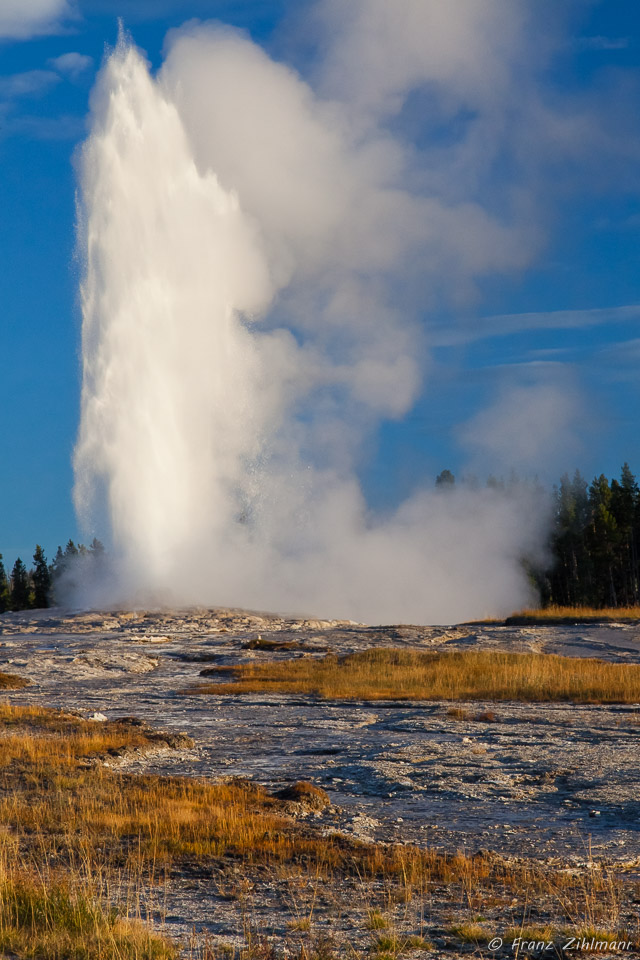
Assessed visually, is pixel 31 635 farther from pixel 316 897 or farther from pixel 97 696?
pixel 316 897

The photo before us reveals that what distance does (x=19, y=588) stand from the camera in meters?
124

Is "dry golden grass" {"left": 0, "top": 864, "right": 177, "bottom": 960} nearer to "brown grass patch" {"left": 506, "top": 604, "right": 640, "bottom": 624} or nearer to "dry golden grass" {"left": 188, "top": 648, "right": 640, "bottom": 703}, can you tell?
"dry golden grass" {"left": 188, "top": 648, "right": 640, "bottom": 703}

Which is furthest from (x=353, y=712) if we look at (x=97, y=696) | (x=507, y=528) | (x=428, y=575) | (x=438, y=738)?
(x=507, y=528)

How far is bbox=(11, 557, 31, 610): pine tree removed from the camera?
4897 inches

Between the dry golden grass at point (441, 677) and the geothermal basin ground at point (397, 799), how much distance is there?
133cm

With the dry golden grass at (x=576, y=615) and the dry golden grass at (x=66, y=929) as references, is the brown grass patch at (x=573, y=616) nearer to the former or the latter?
the dry golden grass at (x=576, y=615)

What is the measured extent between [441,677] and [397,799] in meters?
17.2

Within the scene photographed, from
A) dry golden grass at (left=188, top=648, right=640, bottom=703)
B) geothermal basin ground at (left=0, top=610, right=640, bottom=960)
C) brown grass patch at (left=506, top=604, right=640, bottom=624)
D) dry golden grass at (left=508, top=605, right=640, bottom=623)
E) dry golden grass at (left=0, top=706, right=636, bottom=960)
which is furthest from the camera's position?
dry golden grass at (left=508, top=605, right=640, bottom=623)

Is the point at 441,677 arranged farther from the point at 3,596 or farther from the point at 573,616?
the point at 3,596

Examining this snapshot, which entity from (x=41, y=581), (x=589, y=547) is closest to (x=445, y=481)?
(x=589, y=547)

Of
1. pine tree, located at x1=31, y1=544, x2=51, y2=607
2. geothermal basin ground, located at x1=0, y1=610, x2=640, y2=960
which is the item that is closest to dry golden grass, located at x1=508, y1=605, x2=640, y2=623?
geothermal basin ground, located at x1=0, y1=610, x2=640, y2=960

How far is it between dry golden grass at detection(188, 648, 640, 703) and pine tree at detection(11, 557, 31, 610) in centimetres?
9741

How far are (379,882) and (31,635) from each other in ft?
132

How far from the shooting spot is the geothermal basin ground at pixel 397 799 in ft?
23.1
